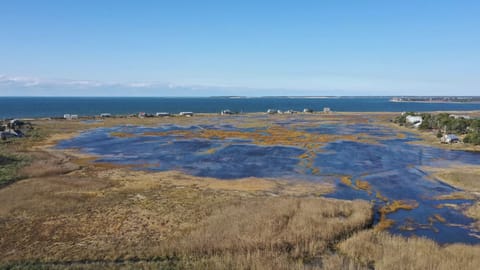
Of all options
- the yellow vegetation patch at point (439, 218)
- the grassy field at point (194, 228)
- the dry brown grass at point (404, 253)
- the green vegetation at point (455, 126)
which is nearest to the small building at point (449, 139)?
→ the green vegetation at point (455, 126)

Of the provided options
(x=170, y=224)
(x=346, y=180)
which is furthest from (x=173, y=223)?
(x=346, y=180)

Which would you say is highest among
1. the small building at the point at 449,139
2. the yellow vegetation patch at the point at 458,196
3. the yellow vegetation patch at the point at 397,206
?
the small building at the point at 449,139

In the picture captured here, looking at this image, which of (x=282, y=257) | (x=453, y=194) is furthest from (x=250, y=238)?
(x=453, y=194)

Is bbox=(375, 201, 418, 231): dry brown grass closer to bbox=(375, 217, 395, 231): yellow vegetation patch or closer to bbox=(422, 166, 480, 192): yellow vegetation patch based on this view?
bbox=(375, 217, 395, 231): yellow vegetation patch

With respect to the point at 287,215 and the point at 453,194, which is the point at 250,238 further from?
the point at 453,194

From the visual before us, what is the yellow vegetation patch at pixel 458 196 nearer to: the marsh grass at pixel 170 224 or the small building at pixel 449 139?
the marsh grass at pixel 170 224
